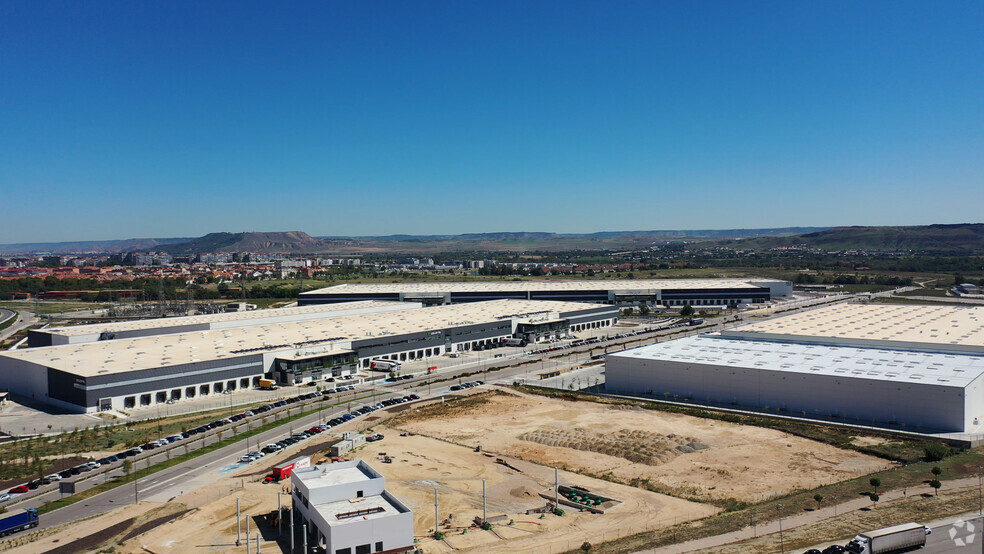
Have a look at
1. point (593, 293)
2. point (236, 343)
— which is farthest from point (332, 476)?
point (593, 293)

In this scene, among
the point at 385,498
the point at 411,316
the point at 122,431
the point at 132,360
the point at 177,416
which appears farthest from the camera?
the point at 411,316

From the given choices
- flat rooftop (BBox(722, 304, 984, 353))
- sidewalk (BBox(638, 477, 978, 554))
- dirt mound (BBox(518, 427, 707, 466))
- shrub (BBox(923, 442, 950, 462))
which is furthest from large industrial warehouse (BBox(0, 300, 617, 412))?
shrub (BBox(923, 442, 950, 462))

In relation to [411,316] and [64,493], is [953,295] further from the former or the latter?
[64,493]

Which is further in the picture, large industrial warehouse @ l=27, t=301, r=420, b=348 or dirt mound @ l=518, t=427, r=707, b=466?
large industrial warehouse @ l=27, t=301, r=420, b=348

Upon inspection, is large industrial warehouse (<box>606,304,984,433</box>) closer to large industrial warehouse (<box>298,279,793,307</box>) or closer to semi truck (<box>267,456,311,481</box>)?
semi truck (<box>267,456,311,481</box>)

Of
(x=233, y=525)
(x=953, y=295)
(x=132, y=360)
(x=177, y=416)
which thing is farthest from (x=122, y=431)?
(x=953, y=295)

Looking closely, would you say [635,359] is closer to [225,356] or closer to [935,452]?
[935,452]
